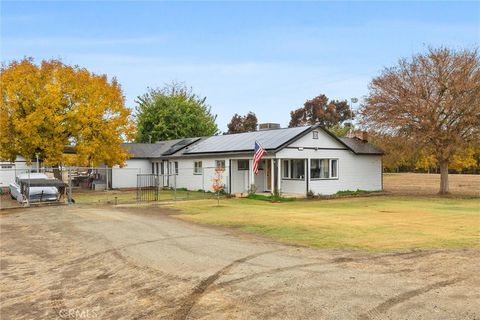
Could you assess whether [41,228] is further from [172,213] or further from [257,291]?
[257,291]

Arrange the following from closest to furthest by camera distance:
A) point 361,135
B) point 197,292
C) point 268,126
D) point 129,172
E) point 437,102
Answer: point 197,292 < point 437,102 < point 361,135 < point 268,126 < point 129,172

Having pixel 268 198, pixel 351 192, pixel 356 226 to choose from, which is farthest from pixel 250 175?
pixel 356 226

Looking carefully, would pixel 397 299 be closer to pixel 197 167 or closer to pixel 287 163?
pixel 287 163

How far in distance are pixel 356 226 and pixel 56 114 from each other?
23.2 meters

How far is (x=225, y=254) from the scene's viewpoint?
1035 cm

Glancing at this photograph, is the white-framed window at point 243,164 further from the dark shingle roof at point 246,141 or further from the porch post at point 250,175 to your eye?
Answer: the dark shingle roof at point 246,141

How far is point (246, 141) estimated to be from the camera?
31.6m

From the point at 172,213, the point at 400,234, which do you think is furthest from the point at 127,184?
the point at 400,234

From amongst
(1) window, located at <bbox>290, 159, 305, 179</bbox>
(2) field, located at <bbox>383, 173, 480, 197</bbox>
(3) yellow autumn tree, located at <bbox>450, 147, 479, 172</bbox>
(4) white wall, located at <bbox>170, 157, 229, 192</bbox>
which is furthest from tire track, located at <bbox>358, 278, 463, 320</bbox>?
(2) field, located at <bbox>383, 173, 480, 197</bbox>

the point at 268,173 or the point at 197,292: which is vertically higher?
the point at 268,173

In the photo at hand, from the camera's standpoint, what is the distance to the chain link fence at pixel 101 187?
79.3 feet

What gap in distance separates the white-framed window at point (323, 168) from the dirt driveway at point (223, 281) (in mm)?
17511

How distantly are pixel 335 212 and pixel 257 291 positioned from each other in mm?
13326

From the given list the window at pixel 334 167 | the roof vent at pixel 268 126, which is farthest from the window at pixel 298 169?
the roof vent at pixel 268 126
